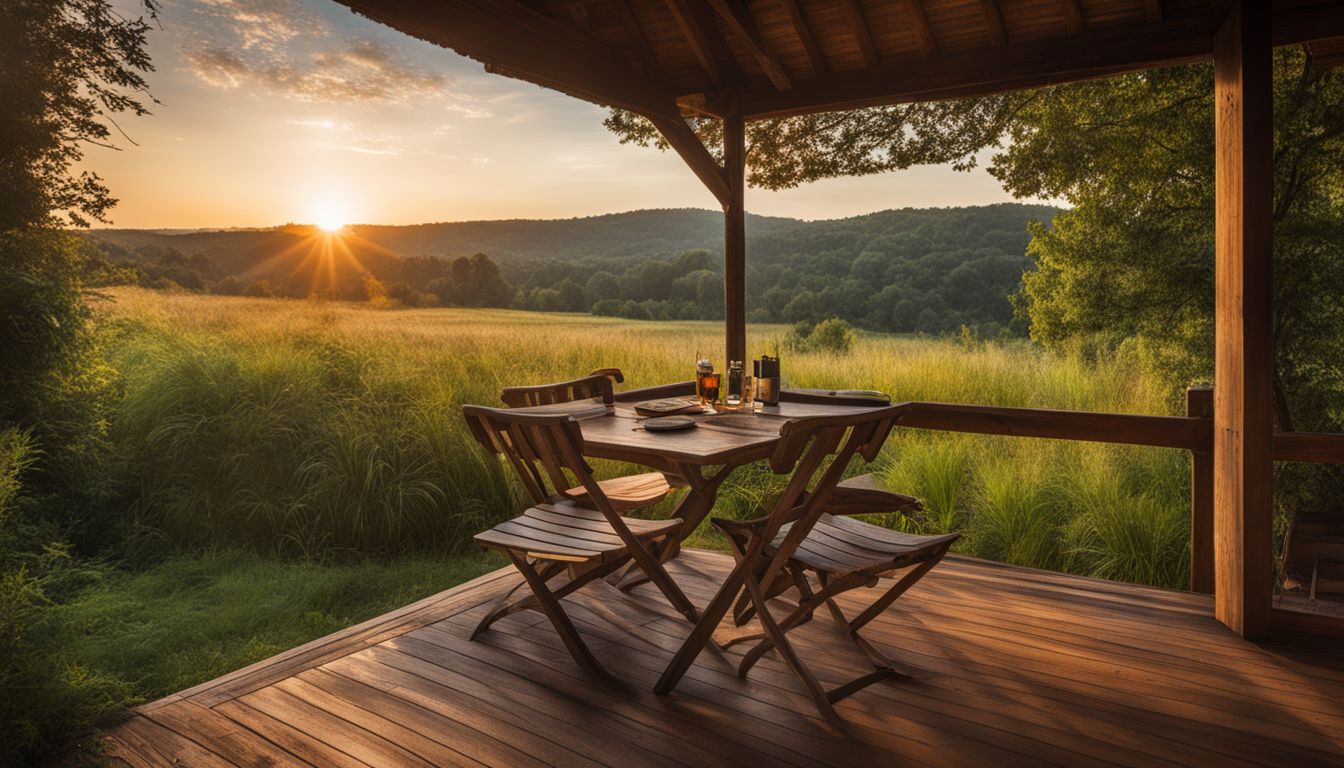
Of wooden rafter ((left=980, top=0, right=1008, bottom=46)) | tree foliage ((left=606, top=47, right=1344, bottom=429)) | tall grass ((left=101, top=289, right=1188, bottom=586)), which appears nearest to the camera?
wooden rafter ((left=980, top=0, right=1008, bottom=46))

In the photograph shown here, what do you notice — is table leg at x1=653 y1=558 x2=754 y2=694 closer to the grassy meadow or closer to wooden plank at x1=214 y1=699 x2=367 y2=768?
wooden plank at x1=214 y1=699 x2=367 y2=768

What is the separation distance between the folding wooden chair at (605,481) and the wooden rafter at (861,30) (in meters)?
2.09

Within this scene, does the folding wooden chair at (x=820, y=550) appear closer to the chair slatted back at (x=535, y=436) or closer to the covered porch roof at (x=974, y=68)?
the chair slatted back at (x=535, y=436)

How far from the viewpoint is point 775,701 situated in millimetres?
2510

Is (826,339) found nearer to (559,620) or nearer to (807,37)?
(807,37)

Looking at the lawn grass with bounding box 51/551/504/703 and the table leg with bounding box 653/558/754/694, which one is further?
the lawn grass with bounding box 51/551/504/703

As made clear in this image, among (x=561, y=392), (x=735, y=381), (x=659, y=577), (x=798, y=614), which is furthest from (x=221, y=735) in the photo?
(x=735, y=381)

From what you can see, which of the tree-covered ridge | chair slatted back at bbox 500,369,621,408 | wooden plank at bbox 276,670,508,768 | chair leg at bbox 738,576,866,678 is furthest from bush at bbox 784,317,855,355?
wooden plank at bbox 276,670,508,768

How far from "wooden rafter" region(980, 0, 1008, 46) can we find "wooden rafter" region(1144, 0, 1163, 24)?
0.58m

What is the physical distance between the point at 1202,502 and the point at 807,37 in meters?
2.86

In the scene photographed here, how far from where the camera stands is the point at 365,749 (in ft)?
7.34

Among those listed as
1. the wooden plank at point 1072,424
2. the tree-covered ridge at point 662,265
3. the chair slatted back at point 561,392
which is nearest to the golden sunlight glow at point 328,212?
the tree-covered ridge at point 662,265

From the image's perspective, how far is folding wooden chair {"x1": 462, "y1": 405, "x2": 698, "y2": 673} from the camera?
2.47 metres

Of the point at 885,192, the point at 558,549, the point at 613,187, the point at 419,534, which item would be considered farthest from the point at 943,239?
the point at 558,549
